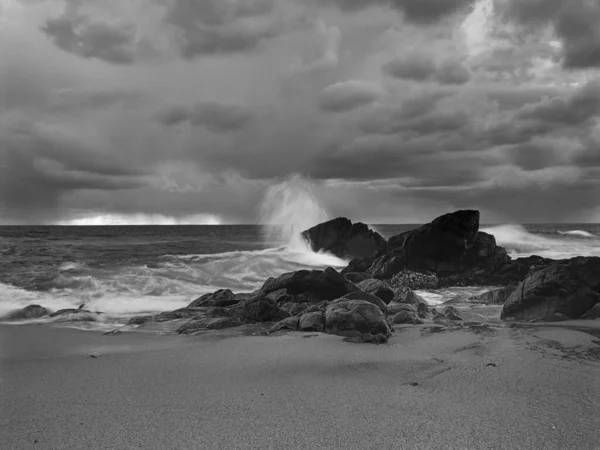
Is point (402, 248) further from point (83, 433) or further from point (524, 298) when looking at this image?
point (83, 433)

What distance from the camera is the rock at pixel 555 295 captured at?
10.6 metres

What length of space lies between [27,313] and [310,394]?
11267mm

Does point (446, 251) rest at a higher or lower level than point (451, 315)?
higher

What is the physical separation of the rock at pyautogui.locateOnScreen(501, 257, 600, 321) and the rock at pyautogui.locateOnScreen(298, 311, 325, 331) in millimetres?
5277

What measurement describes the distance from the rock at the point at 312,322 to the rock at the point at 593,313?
599cm

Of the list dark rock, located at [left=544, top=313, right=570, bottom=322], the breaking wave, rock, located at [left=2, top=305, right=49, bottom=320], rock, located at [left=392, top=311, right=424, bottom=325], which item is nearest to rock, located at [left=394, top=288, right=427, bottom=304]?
rock, located at [left=392, top=311, right=424, bottom=325]

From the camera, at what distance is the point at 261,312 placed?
10.7m

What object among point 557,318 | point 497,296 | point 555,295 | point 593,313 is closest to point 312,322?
point 557,318

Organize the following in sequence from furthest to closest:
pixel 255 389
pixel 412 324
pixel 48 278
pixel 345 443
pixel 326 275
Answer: pixel 48 278 → pixel 326 275 → pixel 412 324 → pixel 255 389 → pixel 345 443

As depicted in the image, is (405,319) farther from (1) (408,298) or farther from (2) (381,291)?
(1) (408,298)

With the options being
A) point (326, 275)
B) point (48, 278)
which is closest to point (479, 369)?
point (326, 275)

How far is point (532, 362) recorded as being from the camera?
5789mm

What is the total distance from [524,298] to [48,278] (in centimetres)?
2058

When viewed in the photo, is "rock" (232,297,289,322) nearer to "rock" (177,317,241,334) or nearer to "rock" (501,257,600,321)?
"rock" (177,317,241,334)
